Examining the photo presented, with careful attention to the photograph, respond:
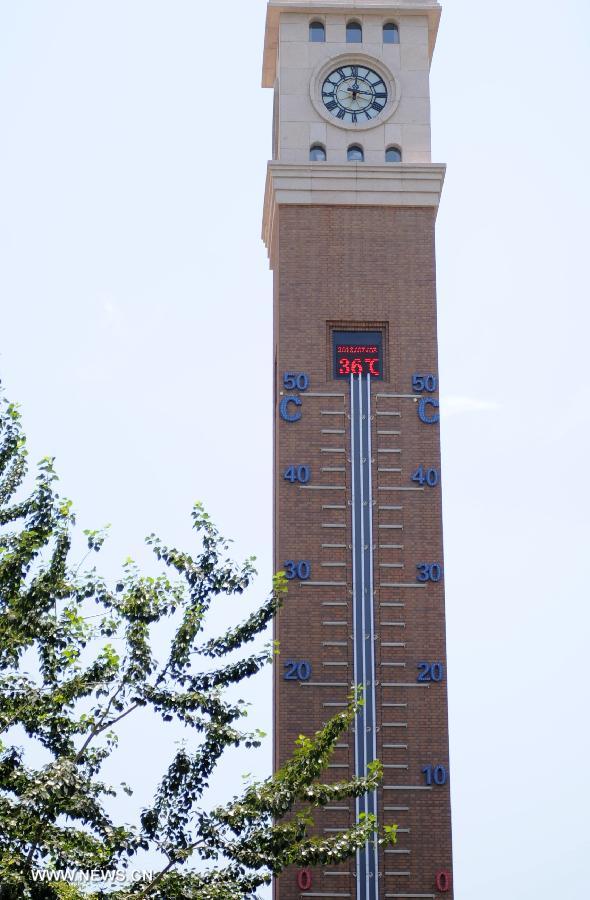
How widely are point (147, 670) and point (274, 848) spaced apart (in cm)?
354

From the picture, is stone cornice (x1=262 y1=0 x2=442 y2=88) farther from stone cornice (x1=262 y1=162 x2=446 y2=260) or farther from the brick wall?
the brick wall

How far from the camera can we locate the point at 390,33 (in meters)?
47.8

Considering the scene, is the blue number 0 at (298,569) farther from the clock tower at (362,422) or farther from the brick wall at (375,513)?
the brick wall at (375,513)

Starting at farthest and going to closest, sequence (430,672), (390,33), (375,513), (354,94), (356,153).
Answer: (390,33) → (354,94) → (356,153) → (375,513) → (430,672)

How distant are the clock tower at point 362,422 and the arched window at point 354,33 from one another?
0.19ft

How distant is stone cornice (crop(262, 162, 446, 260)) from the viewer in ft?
149

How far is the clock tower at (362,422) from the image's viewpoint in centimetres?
4041

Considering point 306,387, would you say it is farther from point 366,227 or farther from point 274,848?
point 274,848

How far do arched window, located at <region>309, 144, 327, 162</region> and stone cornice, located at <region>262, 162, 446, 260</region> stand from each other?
93 centimetres

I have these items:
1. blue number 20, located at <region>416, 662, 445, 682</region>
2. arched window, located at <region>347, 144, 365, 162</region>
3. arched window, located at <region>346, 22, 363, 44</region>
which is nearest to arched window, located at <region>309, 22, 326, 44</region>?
arched window, located at <region>346, 22, 363, 44</region>

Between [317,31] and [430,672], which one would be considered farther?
[317,31]

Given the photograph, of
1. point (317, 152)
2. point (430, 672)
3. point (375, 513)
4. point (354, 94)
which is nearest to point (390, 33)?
point (354, 94)

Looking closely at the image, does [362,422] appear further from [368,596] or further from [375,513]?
[368,596]

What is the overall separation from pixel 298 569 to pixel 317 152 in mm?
12476
